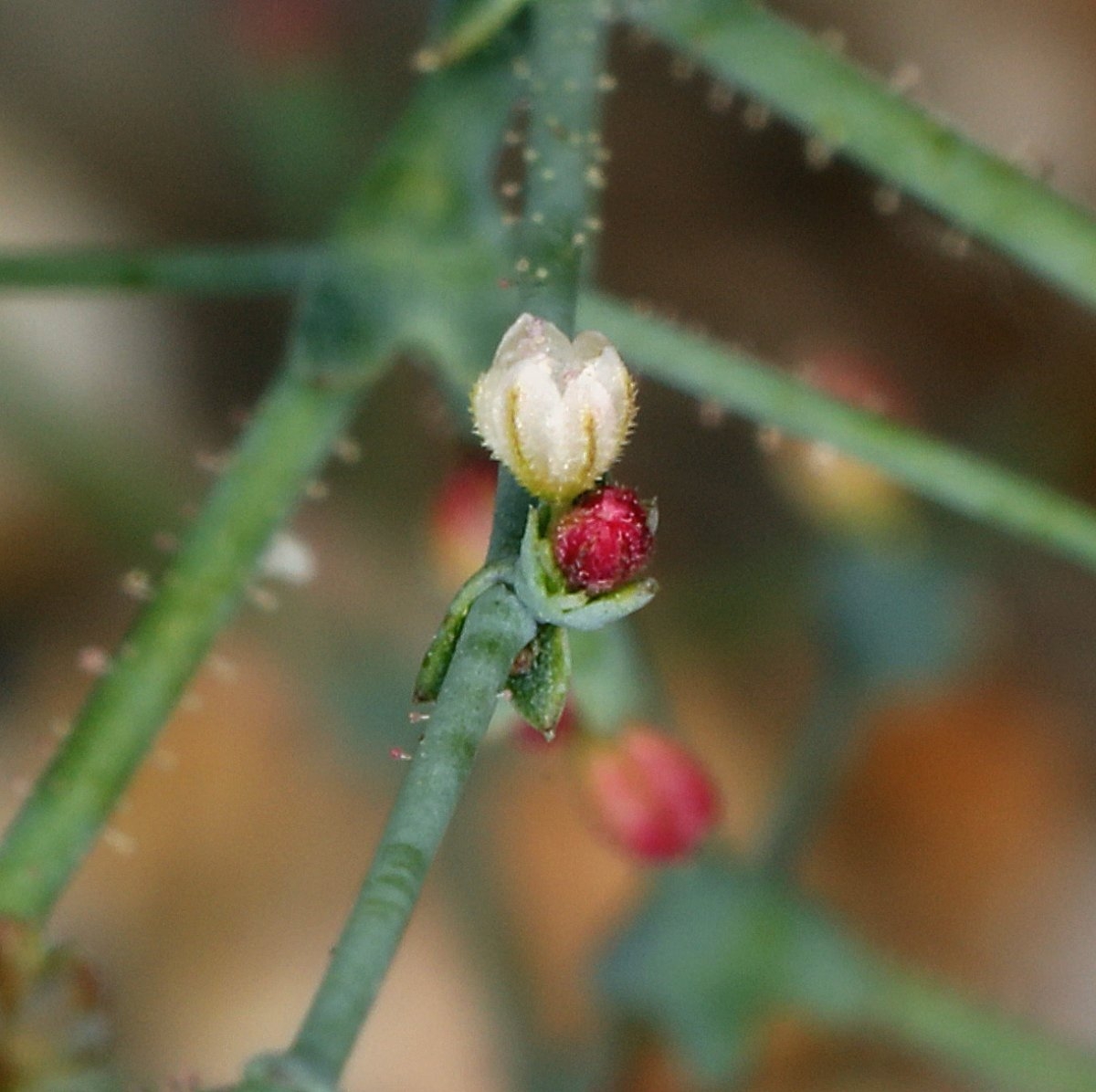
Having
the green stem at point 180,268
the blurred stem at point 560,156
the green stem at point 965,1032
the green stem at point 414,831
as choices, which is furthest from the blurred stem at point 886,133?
the green stem at point 965,1032

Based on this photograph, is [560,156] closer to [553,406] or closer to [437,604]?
[553,406]

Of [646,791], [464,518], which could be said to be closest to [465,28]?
[464,518]

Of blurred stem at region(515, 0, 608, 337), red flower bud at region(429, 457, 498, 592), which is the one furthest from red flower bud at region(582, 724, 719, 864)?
blurred stem at region(515, 0, 608, 337)

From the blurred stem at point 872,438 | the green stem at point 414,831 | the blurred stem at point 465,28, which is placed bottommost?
the green stem at point 414,831

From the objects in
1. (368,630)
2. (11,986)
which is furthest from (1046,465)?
(11,986)

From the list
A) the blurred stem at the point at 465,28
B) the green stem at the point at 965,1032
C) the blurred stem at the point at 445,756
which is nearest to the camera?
the blurred stem at the point at 445,756

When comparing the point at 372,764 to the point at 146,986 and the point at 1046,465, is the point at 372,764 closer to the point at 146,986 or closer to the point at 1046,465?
the point at 146,986

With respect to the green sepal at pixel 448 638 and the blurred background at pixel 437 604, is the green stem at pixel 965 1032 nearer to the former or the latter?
the blurred background at pixel 437 604

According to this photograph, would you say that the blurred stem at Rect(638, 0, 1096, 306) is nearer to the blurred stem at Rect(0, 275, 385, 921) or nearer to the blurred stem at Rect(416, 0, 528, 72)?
the blurred stem at Rect(416, 0, 528, 72)
